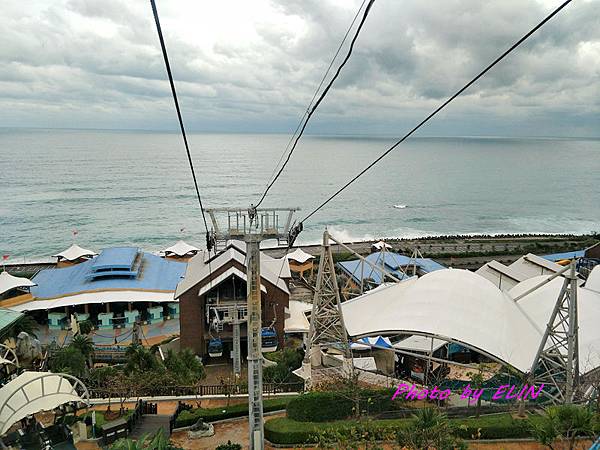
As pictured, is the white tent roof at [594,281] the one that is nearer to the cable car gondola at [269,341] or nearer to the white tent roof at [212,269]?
the white tent roof at [212,269]

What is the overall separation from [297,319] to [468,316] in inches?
491

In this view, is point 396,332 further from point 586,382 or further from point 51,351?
point 51,351

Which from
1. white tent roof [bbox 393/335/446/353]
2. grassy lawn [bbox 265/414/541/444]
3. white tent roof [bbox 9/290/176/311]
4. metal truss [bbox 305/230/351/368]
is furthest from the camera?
white tent roof [bbox 9/290/176/311]

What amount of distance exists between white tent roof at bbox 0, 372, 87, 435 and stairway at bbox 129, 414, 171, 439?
8.89 ft

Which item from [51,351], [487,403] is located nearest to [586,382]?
[487,403]

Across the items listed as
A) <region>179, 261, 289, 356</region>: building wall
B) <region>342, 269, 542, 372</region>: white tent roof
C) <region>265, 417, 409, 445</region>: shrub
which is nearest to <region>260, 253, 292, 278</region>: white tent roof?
<region>179, 261, 289, 356</region>: building wall

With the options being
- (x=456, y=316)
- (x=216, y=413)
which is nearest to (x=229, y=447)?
(x=216, y=413)

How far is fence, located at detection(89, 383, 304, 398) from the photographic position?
16.0 meters

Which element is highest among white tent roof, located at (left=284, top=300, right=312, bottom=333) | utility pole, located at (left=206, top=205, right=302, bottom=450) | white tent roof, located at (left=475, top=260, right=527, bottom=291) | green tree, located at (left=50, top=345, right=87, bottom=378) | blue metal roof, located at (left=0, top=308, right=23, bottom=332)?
utility pole, located at (left=206, top=205, right=302, bottom=450)

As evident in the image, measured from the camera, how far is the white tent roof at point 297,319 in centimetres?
2550

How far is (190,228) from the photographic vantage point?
2719 inches

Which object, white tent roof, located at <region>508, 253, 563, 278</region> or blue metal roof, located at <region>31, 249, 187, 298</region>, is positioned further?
white tent roof, located at <region>508, 253, 563, 278</region>

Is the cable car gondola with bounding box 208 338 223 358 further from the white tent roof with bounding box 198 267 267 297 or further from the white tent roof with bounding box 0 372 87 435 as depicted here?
the white tent roof with bounding box 0 372 87 435

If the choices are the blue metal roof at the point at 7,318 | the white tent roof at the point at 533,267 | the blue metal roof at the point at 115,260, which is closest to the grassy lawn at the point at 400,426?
the blue metal roof at the point at 7,318
